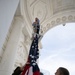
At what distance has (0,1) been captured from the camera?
5.31 feet

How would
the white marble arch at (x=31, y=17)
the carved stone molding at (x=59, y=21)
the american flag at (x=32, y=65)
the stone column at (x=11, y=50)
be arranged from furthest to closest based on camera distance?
the carved stone molding at (x=59, y=21)
the white marble arch at (x=31, y=17)
the stone column at (x=11, y=50)
the american flag at (x=32, y=65)

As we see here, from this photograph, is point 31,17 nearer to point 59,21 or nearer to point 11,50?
point 11,50

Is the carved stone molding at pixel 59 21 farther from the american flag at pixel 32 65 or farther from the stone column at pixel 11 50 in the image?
the american flag at pixel 32 65

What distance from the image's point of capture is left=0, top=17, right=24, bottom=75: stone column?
4.86 meters

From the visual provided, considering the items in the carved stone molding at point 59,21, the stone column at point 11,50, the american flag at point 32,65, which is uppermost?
the carved stone molding at point 59,21

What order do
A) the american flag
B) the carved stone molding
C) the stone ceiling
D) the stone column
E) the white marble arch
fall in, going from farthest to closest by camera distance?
1. the carved stone molding
2. the stone ceiling
3. the white marble arch
4. the stone column
5. the american flag

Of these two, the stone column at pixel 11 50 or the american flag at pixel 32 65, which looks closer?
the american flag at pixel 32 65

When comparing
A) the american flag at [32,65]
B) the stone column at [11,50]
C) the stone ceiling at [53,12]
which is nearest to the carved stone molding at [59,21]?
the stone ceiling at [53,12]

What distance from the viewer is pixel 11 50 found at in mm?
5383

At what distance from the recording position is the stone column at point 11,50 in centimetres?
486

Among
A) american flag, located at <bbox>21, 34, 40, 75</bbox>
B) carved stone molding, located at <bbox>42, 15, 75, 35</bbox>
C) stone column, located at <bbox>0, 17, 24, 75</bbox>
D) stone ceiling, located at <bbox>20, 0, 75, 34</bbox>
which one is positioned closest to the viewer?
american flag, located at <bbox>21, 34, 40, 75</bbox>

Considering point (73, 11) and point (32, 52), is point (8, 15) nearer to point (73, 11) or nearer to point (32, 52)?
point (32, 52)

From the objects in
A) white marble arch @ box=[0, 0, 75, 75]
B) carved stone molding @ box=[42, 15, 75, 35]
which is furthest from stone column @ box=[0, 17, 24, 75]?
carved stone molding @ box=[42, 15, 75, 35]

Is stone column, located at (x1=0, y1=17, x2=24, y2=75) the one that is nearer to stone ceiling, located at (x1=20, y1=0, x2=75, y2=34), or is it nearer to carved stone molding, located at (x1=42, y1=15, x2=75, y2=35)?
stone ceiling, located at (x1=20, y1=0, x2=75, y2=34)
